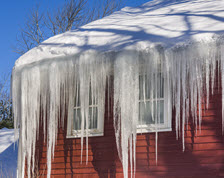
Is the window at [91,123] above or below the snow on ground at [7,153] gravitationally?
above

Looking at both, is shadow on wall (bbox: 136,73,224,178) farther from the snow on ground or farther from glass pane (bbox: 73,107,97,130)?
the snow on ground

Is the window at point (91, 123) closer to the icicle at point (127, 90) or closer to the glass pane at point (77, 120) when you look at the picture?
the glass pane at point (77, 120)

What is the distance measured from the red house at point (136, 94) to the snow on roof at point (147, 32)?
0.06 feet

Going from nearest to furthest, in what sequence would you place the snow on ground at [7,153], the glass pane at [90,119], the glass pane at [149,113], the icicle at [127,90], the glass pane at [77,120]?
the icicle at [127,90], the glass pane at [149,113], the glass pane at [90,119], the glass pane at [77,120], the snow on ground at [7,153]

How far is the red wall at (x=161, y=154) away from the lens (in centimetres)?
579

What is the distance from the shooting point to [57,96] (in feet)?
20.4

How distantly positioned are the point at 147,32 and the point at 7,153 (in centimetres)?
1011

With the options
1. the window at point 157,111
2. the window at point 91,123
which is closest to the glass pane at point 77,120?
the window at point 91,123

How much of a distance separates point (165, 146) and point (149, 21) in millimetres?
2518

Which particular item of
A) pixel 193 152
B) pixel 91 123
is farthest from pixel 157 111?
pixel 91 123

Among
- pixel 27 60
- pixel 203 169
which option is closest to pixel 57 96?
pixel 27 60

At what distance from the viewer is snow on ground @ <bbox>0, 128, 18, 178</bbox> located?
1211cm

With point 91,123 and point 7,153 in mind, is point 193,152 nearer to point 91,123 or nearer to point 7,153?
point 91,123

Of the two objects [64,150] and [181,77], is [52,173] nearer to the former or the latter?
[64,150]
